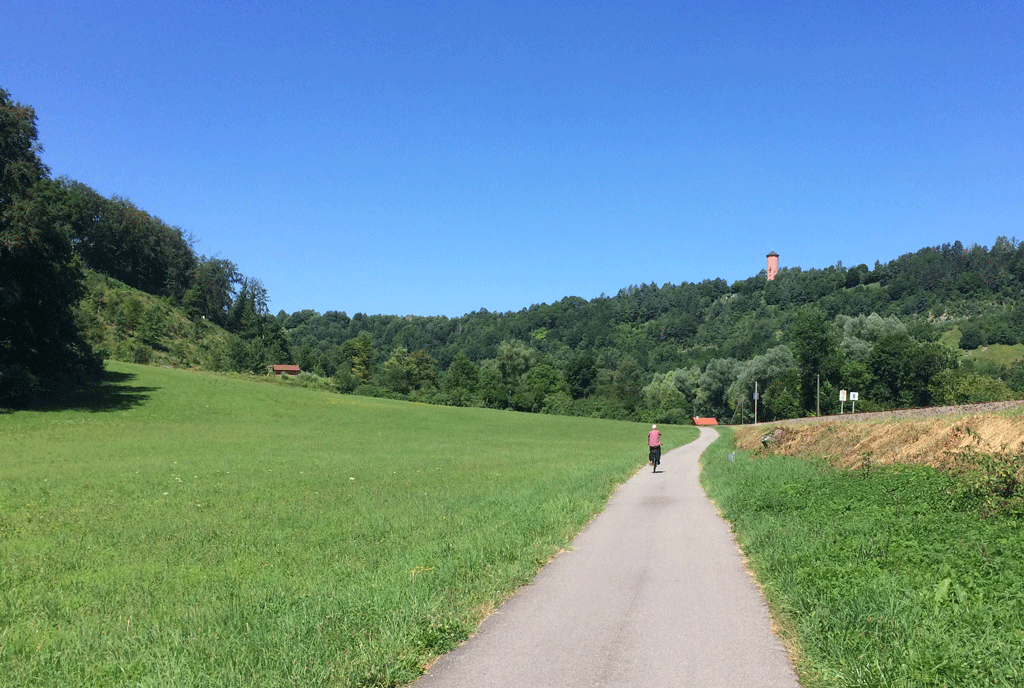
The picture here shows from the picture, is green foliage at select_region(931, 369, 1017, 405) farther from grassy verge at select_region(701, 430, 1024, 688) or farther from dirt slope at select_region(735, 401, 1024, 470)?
grassy verge at select_region(701, 430, 1024, 688)

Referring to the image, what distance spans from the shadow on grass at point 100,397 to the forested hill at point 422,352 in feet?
4.41

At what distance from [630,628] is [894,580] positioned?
3.22m

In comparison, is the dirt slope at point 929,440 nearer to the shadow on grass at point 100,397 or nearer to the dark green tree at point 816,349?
the shadow on grass at point 100,397

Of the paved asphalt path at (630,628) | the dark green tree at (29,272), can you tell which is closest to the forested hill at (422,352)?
the dark green tree at (29,272)

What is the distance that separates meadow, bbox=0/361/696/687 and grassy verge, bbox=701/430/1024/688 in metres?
3.17

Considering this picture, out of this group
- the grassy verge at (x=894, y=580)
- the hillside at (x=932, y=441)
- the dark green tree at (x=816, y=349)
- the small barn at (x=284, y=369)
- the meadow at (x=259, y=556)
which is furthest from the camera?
the small barn at (x=284, y=369)

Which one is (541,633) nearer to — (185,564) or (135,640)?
(135,640)

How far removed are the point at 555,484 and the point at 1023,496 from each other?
1159 centimetres

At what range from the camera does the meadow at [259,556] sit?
5.77m

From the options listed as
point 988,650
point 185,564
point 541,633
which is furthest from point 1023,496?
point 185,564

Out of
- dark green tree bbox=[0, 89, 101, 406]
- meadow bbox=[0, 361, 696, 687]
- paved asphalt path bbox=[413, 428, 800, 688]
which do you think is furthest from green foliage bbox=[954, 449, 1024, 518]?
dark green tree bbox=[0, 89, 101, 406]

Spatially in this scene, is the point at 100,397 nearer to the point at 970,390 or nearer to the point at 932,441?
the point at 932,441

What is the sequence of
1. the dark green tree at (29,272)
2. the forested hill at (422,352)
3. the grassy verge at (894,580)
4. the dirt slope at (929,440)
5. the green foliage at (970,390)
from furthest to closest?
the green foliage at (970,390) < the forested hill at (422,352) < the dark green tree at (29,272) < the dirt slope at (929,440) < the grassy verge at (894,580)

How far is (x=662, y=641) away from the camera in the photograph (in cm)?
600
